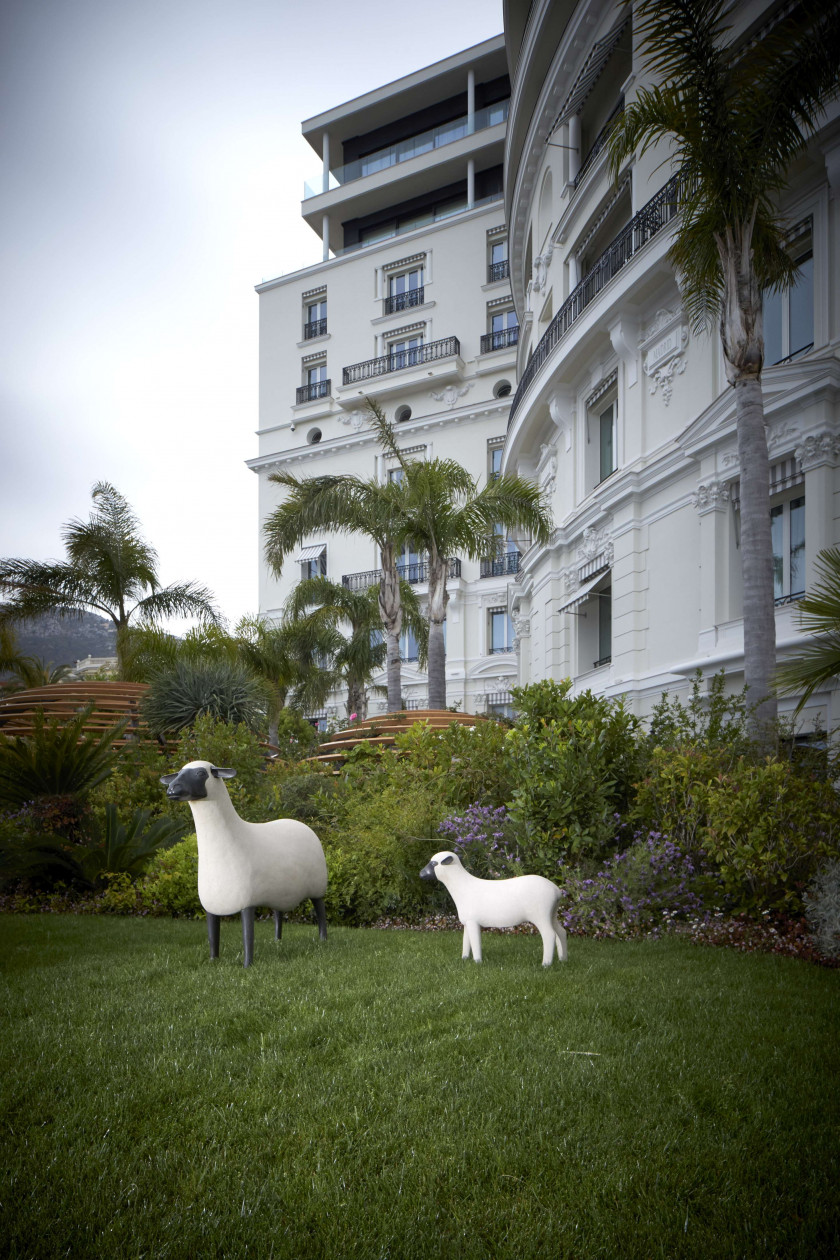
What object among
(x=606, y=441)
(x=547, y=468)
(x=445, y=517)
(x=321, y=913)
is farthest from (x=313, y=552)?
(x=321, y=913)

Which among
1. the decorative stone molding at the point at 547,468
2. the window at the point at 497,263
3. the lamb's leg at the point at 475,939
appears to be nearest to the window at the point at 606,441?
the decorative stone molding at the point at 547,468

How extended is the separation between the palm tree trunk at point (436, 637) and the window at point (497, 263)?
25935 millimetres

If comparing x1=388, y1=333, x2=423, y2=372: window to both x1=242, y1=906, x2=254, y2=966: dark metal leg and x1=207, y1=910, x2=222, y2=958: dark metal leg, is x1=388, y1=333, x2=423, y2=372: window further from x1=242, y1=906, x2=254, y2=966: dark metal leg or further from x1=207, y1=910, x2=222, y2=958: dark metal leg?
x1=242, y1=906, x2=254, y2=966: dark metal leg

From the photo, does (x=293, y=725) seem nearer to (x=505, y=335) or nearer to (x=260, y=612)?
(x=260, y=612)

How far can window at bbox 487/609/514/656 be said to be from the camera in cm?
3594

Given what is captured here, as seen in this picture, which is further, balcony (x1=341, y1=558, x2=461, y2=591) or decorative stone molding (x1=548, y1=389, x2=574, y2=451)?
balcony (x1=341, y1=558, x2=461, y2=591)

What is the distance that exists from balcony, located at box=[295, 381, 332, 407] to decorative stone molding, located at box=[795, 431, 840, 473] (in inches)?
1333

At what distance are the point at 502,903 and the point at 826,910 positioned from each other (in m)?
2.60

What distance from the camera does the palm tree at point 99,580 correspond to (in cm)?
2406

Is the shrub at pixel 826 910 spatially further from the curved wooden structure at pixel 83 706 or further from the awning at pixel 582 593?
the awning at pixel 582 593

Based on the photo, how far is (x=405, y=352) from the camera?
40.7 metres

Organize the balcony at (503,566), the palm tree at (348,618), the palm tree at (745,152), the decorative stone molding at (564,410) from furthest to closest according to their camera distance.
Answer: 1. the balcony at (503,566)
2. the palm tree at (348,618)
3. the decorative stone molding at (564,410)
4. the palm tree at (745,152)

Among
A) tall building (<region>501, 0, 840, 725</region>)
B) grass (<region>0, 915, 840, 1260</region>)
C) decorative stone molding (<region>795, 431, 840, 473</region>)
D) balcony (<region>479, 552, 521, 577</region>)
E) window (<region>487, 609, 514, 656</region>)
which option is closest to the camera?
grass (<region>0, 915, 840, 1260</region>)

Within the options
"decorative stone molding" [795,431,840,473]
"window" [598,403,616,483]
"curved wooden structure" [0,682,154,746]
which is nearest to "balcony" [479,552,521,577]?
"window" [598,403,616,483]
